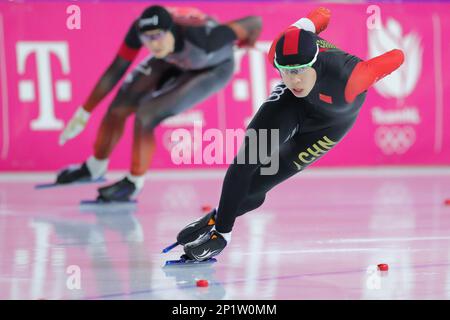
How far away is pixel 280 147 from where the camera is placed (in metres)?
5.41

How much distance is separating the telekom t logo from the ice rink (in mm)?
834

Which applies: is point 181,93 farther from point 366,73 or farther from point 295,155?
point 366,73

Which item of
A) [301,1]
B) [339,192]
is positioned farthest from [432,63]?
[339,192]

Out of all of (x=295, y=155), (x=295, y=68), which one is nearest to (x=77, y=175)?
(x=295, y=155)

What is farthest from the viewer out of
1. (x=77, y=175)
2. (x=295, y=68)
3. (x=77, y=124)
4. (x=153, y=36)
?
(x=77, y=175)

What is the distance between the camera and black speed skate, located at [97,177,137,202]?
316 inches

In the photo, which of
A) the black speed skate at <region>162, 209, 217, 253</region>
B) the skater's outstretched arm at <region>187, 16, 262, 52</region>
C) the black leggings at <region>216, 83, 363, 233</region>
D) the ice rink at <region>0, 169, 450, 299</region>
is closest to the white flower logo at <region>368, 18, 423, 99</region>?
the ice rink at <region>0, 169, 450, 299</region>

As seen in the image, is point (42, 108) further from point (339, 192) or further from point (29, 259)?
point (29, 259)

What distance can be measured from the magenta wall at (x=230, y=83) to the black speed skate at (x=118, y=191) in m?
2.39

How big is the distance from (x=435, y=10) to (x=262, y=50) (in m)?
2.01

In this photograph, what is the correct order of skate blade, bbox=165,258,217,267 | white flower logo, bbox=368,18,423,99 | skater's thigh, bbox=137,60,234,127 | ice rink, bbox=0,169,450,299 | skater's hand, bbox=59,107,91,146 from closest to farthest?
ice rink, bbox=0,169,450,299
skate blade, bbox=165,258,217,267
skater's thigh, bbox=137,60,234,127
skater's hand, bbox=59,107,91,146
white flower logo, bbox=368,18,423,99

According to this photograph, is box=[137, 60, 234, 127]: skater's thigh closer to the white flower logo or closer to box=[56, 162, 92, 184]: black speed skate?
box=[56, 162, 92, 184]: black speed skate

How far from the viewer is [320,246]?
19.4 ft

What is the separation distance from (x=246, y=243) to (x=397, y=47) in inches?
213
